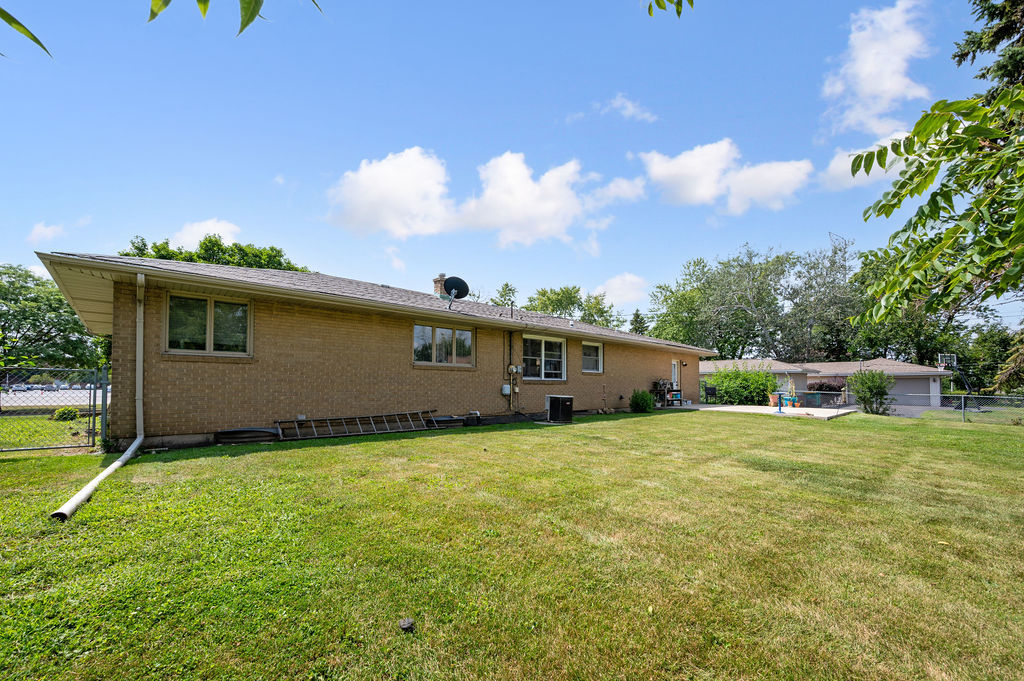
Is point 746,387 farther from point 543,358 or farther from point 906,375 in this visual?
point 906,375

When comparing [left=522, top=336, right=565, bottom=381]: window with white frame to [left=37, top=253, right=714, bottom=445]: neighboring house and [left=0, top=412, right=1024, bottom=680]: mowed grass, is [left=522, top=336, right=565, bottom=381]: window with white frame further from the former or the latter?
[left=0, top=412, right=1024, bottom=680]: mowed grass

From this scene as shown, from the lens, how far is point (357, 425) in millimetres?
9375

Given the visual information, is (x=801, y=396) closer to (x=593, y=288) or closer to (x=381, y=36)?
(x=381, y=36)

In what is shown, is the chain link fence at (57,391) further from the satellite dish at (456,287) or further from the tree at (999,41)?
the tree at (999,41)

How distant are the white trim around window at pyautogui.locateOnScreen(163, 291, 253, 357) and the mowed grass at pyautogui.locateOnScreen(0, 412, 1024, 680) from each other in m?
2.54

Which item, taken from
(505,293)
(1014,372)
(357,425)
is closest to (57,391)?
(357,425)

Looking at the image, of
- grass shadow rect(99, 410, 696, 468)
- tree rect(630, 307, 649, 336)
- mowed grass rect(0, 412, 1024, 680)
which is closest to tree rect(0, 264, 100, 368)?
grass shadow rect(99, 410, 696, 468)

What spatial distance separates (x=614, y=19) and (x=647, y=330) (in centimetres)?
5841

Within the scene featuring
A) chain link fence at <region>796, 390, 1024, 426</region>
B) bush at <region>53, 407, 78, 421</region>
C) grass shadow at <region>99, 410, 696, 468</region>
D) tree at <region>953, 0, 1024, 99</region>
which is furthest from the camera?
chain link fence at <region>796, 390, 1024, 426</region>

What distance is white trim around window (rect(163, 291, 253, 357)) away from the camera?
24.2 ft

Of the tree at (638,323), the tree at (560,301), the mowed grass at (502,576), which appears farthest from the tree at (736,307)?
the mowed grass at (502,576)

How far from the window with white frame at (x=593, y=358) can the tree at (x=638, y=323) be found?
4594 centimetres

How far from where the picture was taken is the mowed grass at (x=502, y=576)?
1.98 meters

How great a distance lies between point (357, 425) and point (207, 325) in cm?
342
